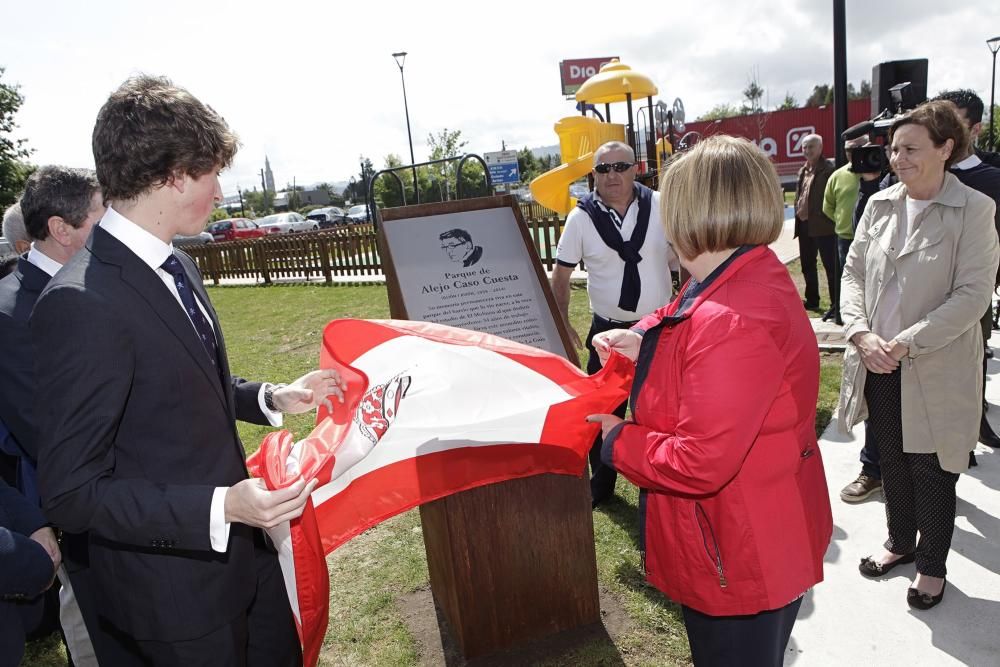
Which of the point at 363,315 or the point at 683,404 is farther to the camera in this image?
the point at 363,315

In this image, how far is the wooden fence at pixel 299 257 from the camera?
16920 millimetres

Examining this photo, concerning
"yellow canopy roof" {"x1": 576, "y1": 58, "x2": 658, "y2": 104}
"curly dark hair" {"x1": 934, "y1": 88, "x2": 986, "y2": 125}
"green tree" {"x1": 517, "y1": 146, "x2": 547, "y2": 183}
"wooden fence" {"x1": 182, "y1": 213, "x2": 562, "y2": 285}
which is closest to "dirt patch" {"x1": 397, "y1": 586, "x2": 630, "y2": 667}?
"curly dark hair" {"x1": 934, "y1": 88, "x2": 986, "y2": 125}

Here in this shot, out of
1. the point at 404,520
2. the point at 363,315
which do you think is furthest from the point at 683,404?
the point at 363,315

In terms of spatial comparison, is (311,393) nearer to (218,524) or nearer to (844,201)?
(218,524)

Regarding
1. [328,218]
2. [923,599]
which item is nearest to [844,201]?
[923,599]

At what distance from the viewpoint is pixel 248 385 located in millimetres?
2238

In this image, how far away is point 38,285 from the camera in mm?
Result: 2629

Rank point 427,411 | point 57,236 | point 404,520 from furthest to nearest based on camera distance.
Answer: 1. point 404,520
2. point 57,236
3. point 427,411

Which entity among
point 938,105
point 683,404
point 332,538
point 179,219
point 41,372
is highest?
point 938,105

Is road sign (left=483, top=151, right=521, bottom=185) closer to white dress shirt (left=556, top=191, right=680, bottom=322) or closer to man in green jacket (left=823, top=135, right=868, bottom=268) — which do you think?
man in green jacket (left=823, top=135, right=868, bottom=268)

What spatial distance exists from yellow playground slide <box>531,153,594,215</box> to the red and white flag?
791 cm

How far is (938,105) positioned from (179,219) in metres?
3.04

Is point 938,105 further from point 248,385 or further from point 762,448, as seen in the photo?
point 248,385

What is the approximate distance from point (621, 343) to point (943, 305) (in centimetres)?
167
